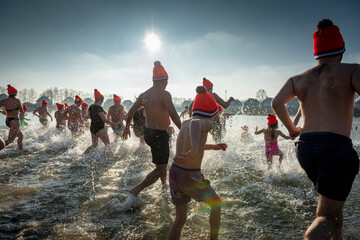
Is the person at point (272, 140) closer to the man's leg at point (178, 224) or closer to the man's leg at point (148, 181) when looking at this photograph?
the man's leg at point (148, 181)

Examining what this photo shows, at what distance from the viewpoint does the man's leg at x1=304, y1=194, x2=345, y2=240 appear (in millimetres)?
1569

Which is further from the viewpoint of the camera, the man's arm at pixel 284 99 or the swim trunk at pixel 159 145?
the swim trunk at pixel 159 145

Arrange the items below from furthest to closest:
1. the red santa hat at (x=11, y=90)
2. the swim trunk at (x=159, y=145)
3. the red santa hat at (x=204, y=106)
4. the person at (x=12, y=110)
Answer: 1. the red santa hat at (x=11, y=90)
2. the person at (x=12, y=110)
3. the swim trunk at (x=159, y=145)
4. the red santa hat at (x=204, y=106)

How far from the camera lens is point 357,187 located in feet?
13.8

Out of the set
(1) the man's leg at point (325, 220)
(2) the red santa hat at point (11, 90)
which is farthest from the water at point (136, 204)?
(2) the red santa hat at point (11, 90)

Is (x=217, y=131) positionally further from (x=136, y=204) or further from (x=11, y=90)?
(x=11, y=90)

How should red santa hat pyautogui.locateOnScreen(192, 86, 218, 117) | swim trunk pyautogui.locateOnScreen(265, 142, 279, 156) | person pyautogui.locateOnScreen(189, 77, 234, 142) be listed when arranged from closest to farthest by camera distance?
red santa hat pyautogui.locateOnScreen(192, 86, 218, 117)
swim trunk pyautogui.locateOnScreen(265, 142, 279, 156)
person pyautogui.locateOnScreen(189, 77, 234, 142)

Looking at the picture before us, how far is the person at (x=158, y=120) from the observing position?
330 centimetres

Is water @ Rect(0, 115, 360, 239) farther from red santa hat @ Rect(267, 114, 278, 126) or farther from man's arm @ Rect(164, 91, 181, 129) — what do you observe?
man's arm @ Rect(164, 91, 181, 129)

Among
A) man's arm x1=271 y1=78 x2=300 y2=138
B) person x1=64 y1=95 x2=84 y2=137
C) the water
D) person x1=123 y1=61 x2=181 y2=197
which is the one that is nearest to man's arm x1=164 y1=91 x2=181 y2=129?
person x1=123 y1=61 x2=181 y2=197

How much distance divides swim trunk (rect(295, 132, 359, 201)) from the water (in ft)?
4.03

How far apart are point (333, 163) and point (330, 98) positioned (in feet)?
1.81

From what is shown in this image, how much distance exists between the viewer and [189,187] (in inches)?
77.7

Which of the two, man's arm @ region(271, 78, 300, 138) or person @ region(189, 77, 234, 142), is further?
person @ region(189, 77, 234, 142)
